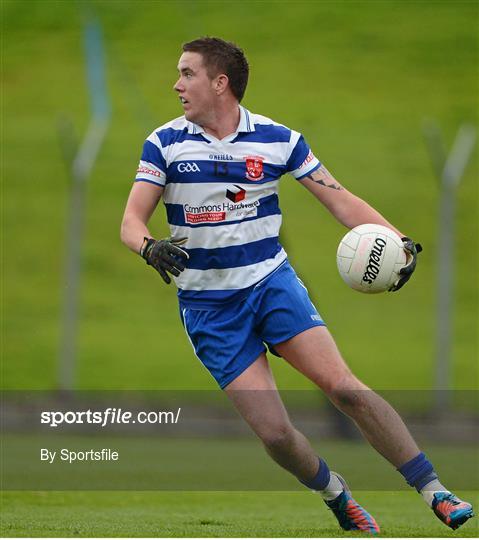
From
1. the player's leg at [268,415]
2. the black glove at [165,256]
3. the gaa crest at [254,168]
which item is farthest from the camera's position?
the gaa crest at [254,168]

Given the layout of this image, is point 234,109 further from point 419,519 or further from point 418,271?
point 418,271

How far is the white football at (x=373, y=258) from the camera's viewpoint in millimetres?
6840

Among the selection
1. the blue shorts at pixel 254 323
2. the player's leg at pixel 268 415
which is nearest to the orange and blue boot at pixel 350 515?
the player's leg at pixel 268 415

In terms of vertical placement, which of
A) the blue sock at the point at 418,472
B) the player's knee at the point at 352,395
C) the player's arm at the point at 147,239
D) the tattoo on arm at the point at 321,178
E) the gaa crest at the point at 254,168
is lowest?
the blue sock at the point at 418,472

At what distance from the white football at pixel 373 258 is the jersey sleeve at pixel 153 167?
102cm

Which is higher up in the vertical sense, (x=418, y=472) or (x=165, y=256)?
(x=165, y=256)

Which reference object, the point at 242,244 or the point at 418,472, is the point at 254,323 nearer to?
the point at 242,244

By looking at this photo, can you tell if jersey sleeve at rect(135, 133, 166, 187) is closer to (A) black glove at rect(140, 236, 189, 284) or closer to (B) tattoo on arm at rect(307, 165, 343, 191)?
(A) black glove at rect(140, 236, 189, 284)

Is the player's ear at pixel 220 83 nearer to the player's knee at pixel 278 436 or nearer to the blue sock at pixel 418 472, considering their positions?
the player's knee at pixel 278 436

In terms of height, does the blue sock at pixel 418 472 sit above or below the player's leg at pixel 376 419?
below

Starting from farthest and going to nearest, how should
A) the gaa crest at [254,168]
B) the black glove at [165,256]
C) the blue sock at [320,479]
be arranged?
the blue sock at [320,479] < the gaa crest at [254,168] < the black glove at [165,256]

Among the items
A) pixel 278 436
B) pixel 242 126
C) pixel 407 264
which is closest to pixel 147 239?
pixel 242 126

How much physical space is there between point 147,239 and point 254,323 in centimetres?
78

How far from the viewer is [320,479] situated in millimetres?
7074
